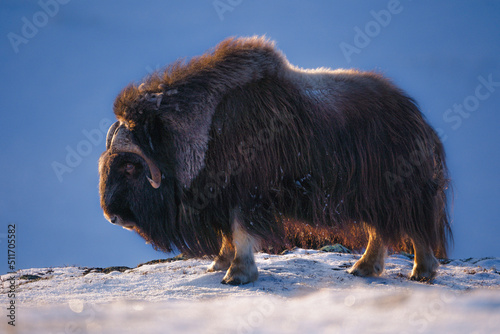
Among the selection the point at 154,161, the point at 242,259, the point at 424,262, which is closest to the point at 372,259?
the point at 424,262

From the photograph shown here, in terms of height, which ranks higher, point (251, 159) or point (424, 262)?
point (251, 159)

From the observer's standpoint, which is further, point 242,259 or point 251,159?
point 242,259

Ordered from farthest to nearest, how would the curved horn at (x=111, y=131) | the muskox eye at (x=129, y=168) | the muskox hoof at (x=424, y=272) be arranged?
1. the muskox hoof at (x=424, y=272)
2. the curved horn at (x=111, y=131)
3. the muskox eye at (x=129, y=168)

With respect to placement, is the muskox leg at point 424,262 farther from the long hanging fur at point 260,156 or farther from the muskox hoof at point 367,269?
the muskox hoof at point 367,269

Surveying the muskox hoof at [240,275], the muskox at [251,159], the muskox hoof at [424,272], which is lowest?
the muskox hoof at [424,272]

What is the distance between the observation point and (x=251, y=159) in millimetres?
3215

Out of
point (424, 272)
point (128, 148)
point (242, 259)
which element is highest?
point (128, 148)

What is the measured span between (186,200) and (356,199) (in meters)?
1.38

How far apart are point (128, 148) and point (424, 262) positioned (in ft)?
9.01

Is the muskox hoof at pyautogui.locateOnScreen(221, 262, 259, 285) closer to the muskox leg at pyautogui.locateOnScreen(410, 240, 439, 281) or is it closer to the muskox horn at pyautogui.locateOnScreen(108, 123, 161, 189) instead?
the muskox horn at pyautogui.locateOnScreen(108, 123, 161, 189)

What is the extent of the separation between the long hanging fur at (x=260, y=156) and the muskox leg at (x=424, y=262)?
0.10 m

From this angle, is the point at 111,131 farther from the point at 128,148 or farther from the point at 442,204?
the point at 442,204

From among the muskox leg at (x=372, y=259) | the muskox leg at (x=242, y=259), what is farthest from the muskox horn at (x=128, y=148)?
the muskox leg at (x=372, y=259)

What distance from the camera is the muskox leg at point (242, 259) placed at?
129 inches
